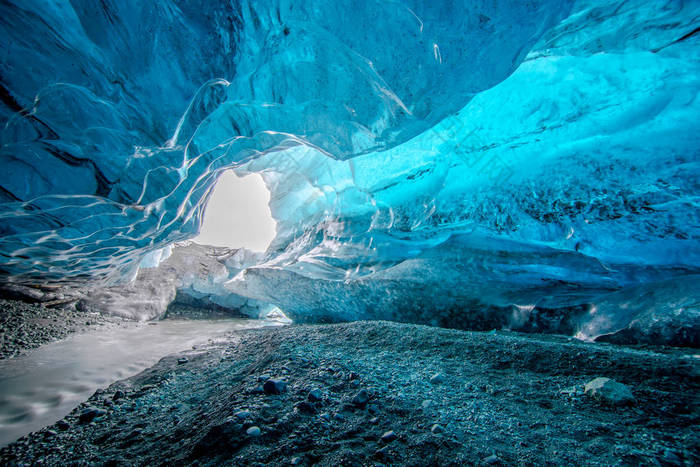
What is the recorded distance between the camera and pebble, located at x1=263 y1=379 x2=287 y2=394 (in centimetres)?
139

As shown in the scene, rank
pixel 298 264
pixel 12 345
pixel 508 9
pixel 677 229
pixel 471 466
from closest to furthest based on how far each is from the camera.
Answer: pixel 471 466
pixel 508 9
pixel 677 229
pixel 12 345
pixel 298 264

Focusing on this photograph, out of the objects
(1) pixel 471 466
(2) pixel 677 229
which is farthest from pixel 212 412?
(2) pixel 677 229

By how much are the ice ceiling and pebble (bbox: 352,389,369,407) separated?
9.32 ft

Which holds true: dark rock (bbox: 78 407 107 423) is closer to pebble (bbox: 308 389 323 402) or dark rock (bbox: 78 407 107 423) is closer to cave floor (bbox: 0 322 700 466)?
cave floor (bbox: 0 322 700 466)

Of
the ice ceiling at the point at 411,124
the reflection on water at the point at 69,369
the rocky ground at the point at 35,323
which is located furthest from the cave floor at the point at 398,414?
the rocky ground at the point at 35,323

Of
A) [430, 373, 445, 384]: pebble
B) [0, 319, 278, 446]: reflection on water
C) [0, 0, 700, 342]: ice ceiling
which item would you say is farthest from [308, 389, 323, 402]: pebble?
[0, 0, 700, 342]: ice ceiling

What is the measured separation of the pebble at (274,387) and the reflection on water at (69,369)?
133 centimetres

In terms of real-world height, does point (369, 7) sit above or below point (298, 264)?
above

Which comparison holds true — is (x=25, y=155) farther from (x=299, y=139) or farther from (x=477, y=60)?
(x=477, y=60)

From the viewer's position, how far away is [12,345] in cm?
308

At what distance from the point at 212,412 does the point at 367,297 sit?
3.37 metres

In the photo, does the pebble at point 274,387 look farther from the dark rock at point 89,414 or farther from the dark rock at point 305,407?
the dark rock at point 89,414

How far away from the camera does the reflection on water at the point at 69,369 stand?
65.3 inches

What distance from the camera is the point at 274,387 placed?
1.40 meters
